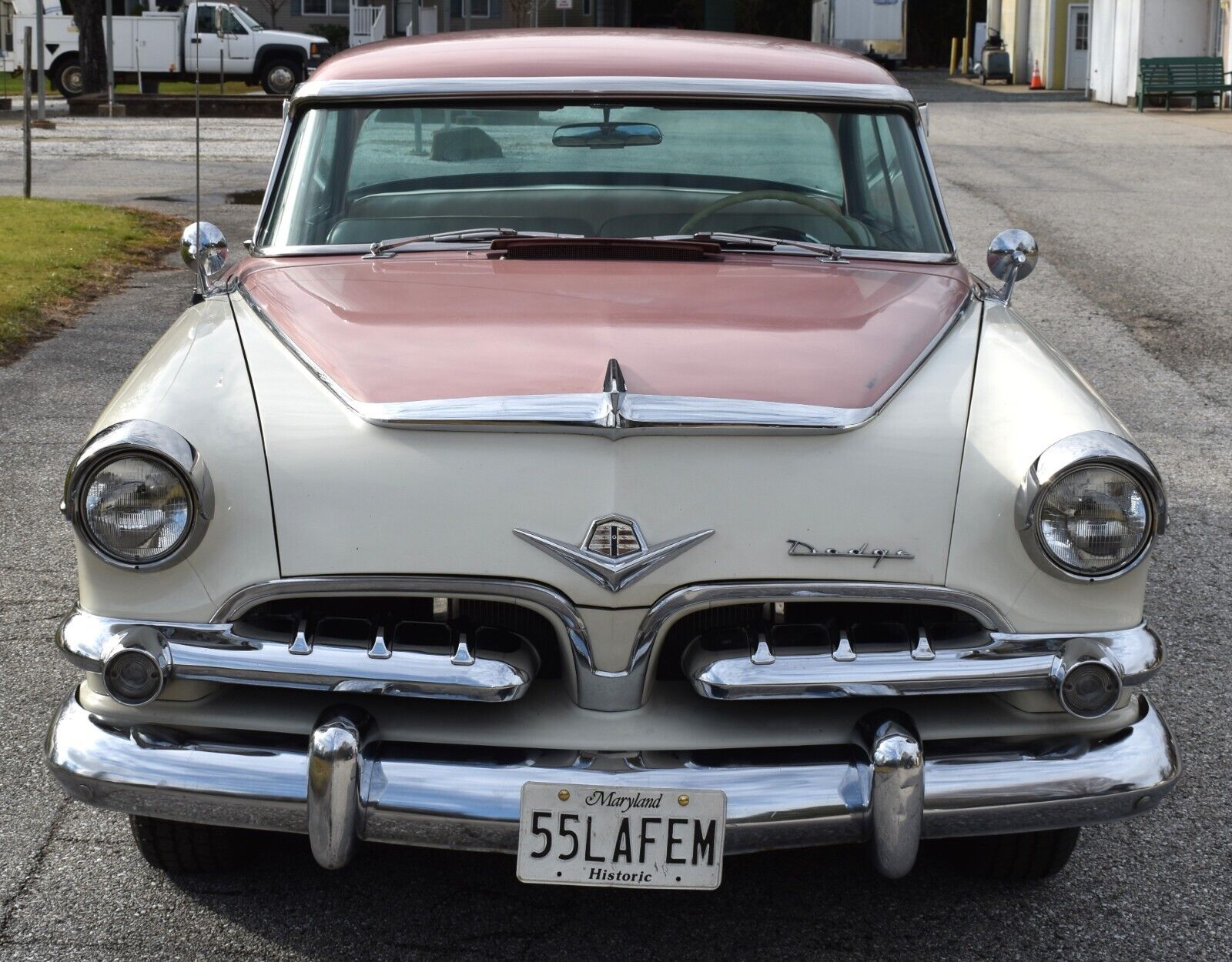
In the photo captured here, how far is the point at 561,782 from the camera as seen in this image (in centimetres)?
228

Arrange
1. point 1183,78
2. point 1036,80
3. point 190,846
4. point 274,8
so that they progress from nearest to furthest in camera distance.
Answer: point 190,846
point 1183,78
point 1036,80
point 274,8

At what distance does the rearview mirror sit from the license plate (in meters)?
1.92

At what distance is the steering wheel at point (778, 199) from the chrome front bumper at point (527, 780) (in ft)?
5.25

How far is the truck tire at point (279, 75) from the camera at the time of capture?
29.2 meters

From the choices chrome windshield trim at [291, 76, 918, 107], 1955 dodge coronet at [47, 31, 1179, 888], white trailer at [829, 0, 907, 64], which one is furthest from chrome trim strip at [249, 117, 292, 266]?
white trailer at [829, 0, 907, 64]

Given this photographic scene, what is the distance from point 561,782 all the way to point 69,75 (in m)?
30.5

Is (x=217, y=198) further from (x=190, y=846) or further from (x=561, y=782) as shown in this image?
(x=561, y=782)

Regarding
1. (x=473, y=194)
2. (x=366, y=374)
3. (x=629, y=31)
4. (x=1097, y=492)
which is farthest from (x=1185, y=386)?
(x=366, y=374)

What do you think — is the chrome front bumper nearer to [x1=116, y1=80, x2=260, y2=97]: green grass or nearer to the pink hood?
the pink hood

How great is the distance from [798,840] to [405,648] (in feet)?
2.29

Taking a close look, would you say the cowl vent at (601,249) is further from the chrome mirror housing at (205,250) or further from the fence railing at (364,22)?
the fence railing at (364,22)

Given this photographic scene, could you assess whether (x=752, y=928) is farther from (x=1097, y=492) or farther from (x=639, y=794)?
(x=1097, y=492)

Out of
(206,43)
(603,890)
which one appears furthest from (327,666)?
(206,43)

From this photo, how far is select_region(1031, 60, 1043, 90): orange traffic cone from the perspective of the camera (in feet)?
114
